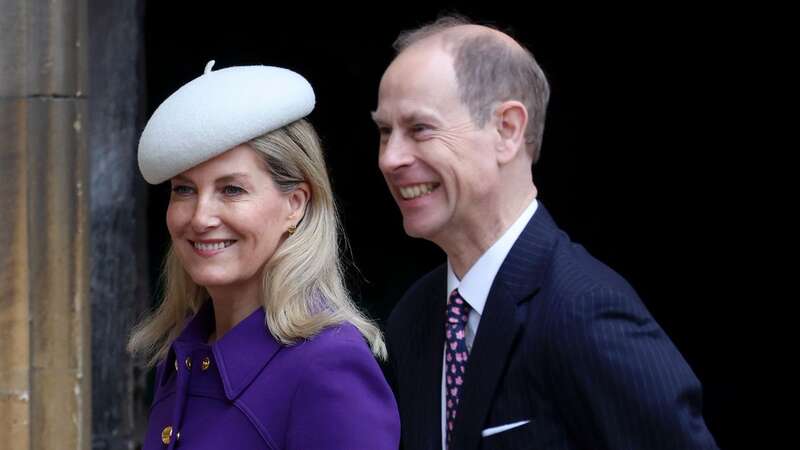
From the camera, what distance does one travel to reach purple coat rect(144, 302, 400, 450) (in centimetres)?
196

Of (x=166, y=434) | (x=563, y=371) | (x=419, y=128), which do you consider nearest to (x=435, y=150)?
(x=419, y=128)

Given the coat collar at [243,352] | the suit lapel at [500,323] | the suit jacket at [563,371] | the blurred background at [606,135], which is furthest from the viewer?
the blurred background at [606,135]

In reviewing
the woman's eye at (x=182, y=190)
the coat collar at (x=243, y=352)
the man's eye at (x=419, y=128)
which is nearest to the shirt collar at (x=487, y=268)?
the man's eye at (x=419, y=128)

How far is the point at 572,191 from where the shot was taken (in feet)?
20.6

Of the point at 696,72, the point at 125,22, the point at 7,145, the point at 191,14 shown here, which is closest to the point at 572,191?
the point at 696,72

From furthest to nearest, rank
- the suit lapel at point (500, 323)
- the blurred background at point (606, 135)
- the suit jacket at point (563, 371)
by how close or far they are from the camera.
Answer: the blurred background at point (606, 135) → the suit lapel at point (500, 323) → the suit jacket at point (563, 371)

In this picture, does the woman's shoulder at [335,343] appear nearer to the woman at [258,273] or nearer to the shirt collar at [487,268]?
the woman at [258,273]

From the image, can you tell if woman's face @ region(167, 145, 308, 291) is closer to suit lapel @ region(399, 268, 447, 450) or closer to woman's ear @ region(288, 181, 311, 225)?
woman's ear @ region(288, 181, 311, 225)

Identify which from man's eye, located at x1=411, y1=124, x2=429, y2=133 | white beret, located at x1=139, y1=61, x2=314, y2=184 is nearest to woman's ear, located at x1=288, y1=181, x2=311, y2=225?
white beret, located at x1=139, y1=61, x2=314, y2=184

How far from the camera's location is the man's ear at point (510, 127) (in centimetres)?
210

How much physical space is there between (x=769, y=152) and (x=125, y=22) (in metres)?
3.07

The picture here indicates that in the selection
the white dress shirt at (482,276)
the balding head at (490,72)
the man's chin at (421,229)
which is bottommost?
the white dress shirt at (482,276)

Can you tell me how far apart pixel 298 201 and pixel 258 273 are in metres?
0.14

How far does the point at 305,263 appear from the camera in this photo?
2154 millimetres
